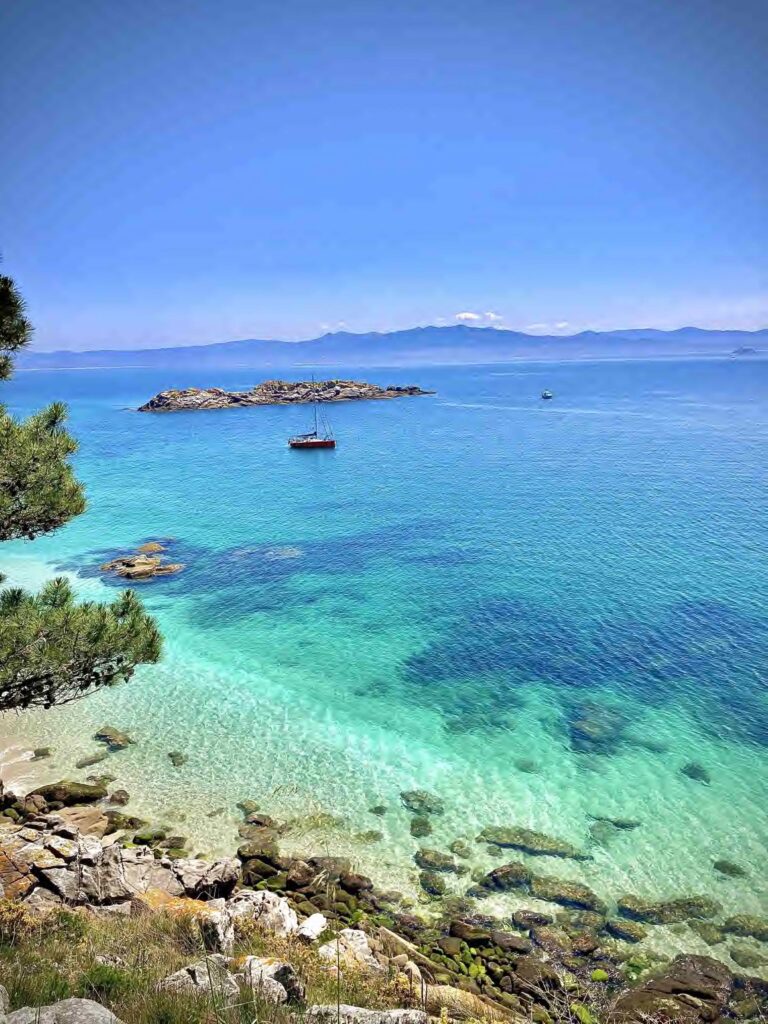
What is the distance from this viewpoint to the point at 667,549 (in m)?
36.4

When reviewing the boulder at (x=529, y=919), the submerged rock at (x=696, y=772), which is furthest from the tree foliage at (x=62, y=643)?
the submerged rock at (x=696, y=772)

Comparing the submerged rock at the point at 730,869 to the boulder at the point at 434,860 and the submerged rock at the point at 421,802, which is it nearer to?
the boulder at the point at 434,860

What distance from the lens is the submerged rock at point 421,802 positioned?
55.9 ft

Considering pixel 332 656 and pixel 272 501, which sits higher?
pixel 272 501

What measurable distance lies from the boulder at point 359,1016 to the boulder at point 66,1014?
2084 millimetres

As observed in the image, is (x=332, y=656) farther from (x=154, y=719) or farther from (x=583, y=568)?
(x=583, y=568)

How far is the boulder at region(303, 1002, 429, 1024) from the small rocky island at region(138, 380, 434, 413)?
140m

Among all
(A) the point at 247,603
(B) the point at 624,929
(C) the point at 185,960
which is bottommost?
(B) the point at 624,929

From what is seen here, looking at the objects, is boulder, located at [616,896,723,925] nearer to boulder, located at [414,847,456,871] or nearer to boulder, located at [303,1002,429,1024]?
boulder, located at [414,847,456,871]

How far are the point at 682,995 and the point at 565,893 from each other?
10.4 feet

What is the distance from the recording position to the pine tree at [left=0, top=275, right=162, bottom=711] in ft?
32.9

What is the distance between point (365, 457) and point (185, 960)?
223ft

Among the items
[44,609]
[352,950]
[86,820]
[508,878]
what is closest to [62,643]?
[44,609]

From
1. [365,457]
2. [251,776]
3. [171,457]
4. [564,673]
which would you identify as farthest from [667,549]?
[171,457]
